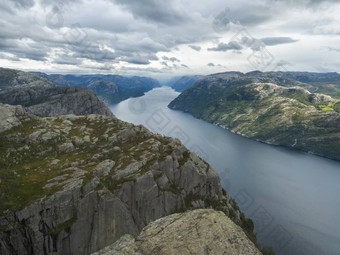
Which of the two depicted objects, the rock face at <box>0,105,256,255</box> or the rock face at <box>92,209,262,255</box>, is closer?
the rock face at <box>92,209,262,255</box>

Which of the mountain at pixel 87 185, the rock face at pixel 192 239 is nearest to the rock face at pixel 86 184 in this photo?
the mountain at pixel 87 185

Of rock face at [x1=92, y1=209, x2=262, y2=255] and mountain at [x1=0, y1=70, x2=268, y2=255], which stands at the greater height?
rock face at [x1=92, y1=209, x2=262, y2=255]

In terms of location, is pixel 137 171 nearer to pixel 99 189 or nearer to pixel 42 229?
pixel 99 189

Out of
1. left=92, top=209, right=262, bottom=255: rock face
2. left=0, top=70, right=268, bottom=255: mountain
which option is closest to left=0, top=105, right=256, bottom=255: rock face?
left=0, top=70, right=268, bottom=255: mountain

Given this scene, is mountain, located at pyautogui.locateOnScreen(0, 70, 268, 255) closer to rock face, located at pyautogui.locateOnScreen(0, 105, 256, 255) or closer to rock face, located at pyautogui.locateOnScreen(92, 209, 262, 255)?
rock face, located at pyautogui.locateOnScreen(0, 105, 256, 255)

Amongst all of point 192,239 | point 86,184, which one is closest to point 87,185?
point 86,184

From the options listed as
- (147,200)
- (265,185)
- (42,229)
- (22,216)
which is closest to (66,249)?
(42,229)
